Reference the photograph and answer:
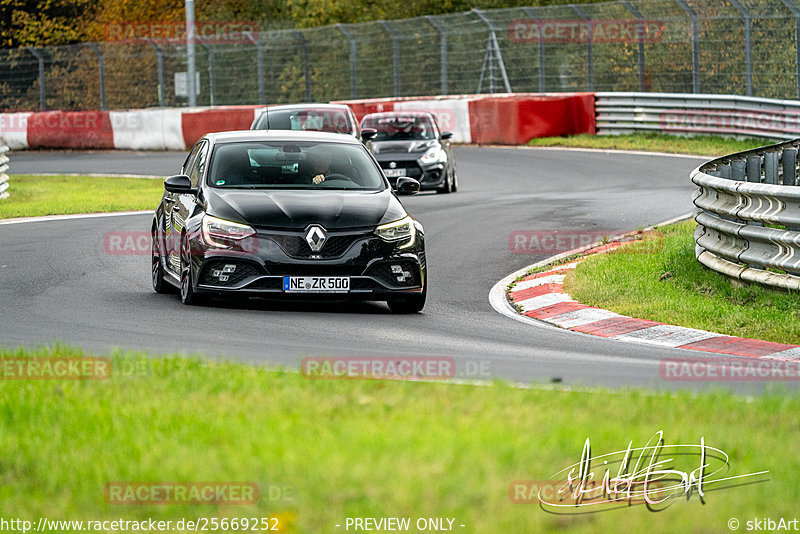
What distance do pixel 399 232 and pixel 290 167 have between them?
1.36m

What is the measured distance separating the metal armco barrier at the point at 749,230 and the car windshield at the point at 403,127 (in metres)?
10.4

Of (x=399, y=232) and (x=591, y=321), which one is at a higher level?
(x=399, y=232)

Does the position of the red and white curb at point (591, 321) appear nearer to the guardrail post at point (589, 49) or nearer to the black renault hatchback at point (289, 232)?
the black renault hatchback at point (289, 232)

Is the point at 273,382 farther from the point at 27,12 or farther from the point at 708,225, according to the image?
the point at 27,12

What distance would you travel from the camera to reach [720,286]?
38.5 feet

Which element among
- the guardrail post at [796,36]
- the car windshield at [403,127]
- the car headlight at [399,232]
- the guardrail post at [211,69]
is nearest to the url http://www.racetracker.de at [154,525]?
the car headlight at [399,232]

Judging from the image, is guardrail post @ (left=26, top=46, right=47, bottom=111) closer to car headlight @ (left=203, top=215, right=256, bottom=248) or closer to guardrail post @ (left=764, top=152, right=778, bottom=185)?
guardrail post @ (left=764, top=152, right=778, bottom=185)

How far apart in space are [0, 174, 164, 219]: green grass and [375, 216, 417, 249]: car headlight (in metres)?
9.83

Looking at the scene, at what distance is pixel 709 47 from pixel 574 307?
19.5 m

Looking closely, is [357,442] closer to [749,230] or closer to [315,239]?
[315,239]

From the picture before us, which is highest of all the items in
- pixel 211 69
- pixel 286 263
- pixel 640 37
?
pixel 640 37

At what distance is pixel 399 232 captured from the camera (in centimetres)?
1088

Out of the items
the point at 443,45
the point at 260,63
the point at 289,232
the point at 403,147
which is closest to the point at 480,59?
the point at 443,45

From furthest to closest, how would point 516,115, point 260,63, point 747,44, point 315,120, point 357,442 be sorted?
point 260,63
point 516,115
point 747,44
point 315,120
point 357,442
